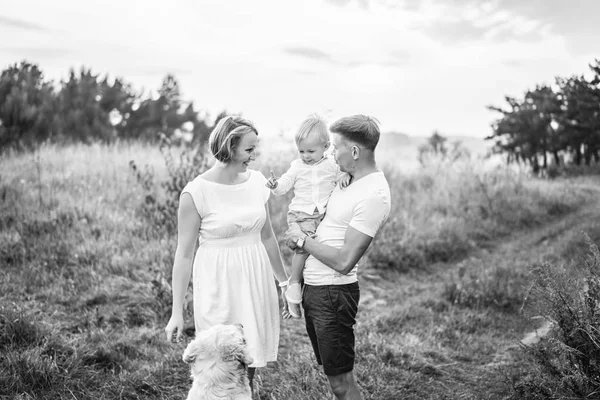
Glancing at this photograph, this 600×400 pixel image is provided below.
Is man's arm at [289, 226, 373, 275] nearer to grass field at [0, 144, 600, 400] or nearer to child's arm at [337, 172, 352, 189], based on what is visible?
child's arm at [337, 172, 352, 189]

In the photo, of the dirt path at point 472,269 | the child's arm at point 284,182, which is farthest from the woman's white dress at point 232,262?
the dirt path at point 472,269

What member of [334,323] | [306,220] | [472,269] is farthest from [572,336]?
[472,269]

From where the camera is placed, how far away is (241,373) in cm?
275

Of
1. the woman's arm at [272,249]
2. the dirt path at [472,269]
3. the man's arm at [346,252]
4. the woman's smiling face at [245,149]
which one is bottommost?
the dirt path at [472,269]

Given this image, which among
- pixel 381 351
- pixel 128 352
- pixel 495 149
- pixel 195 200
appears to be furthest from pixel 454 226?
pixel 495 149

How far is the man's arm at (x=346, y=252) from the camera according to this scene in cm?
290

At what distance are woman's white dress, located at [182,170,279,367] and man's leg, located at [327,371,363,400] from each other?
59 cm

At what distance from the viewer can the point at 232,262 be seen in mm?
3379

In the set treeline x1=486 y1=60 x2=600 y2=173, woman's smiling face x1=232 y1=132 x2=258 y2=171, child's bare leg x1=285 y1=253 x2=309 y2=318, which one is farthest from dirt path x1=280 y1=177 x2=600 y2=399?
treeline x1=486 y1=60 x2=600 y2=173

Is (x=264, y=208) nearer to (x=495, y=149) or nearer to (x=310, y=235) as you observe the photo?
(x=310, y=235)

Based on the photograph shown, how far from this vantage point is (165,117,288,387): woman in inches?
129

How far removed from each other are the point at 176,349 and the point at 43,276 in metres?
2.42

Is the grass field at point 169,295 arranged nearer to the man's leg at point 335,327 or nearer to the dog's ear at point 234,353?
the man's leg at point 335,327

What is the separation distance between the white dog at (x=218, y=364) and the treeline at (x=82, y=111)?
12.2m
